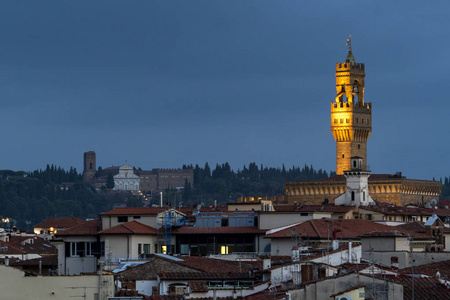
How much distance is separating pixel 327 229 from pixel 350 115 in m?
118

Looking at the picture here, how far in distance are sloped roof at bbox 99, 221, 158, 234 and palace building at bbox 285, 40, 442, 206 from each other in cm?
8620

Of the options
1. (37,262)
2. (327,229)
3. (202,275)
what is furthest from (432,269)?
(37,262)

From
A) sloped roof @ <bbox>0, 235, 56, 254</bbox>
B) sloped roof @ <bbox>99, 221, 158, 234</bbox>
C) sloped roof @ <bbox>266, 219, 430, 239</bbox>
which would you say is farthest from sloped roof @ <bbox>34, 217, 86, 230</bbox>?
sloped roof @ <bbox>266, 219, 430, 239</bbox>

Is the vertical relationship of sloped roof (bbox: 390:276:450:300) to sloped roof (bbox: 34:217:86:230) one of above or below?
below

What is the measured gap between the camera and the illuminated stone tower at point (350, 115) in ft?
625

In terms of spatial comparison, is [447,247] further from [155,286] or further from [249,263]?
[155,286]

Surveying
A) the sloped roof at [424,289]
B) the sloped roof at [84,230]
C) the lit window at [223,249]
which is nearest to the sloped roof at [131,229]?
the sloped roof at [84,230]

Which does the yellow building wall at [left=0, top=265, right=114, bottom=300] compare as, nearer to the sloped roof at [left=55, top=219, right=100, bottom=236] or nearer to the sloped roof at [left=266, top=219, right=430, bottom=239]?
the sloped roof at [left=266, top=219, right=430, bottom=239]

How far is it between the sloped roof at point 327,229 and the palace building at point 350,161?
88.5 m

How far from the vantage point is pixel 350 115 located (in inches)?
7643

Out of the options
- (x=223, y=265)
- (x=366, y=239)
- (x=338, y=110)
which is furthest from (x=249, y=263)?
(x=338, y=110)

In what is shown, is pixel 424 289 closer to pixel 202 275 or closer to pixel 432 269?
pixel 202 275

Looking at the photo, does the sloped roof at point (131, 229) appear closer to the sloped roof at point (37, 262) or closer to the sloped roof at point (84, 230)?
the sloped roof at point (84, 230)

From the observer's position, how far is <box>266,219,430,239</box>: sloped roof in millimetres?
75062
